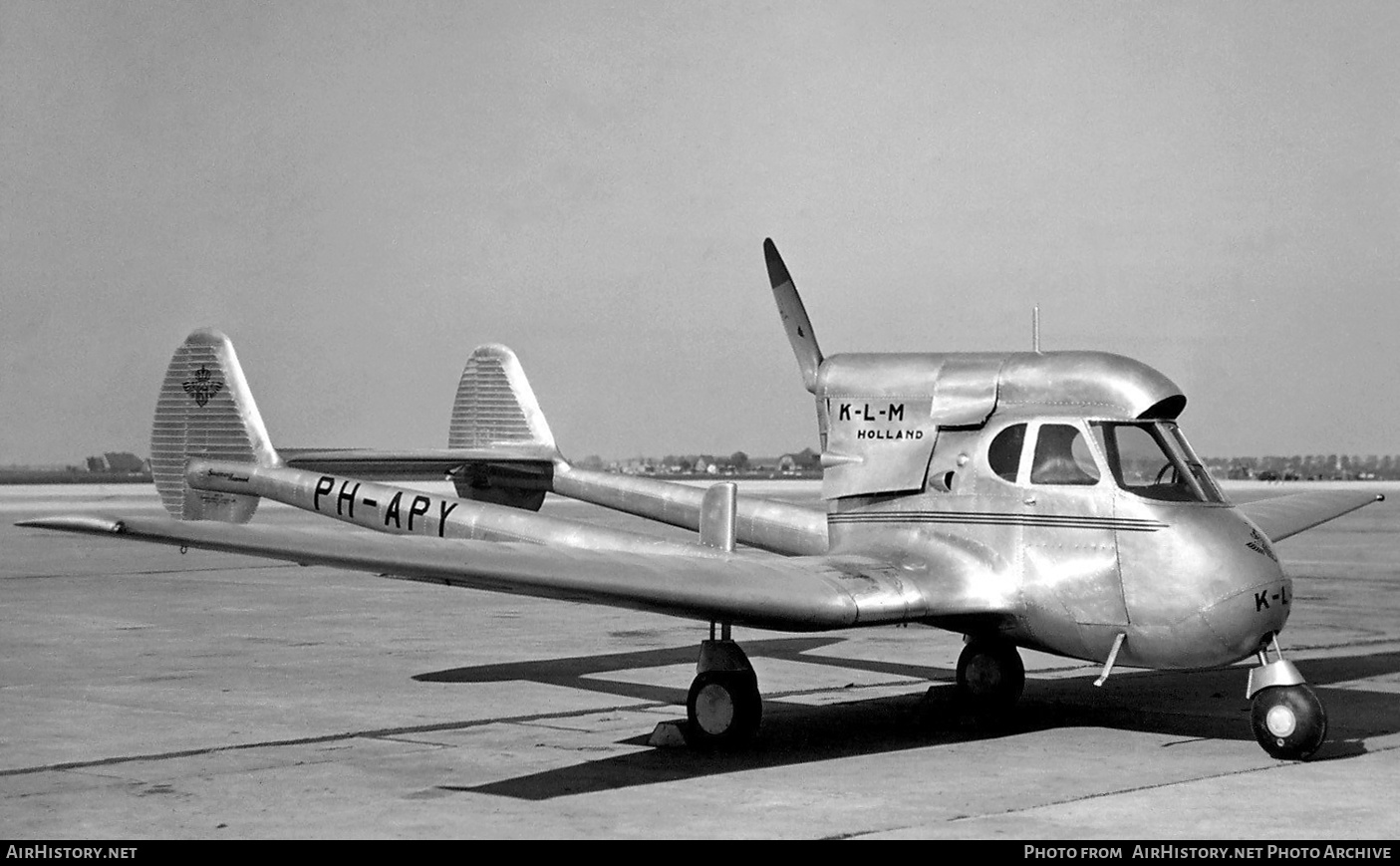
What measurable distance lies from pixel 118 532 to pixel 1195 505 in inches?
280

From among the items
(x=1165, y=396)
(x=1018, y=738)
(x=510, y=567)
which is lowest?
(x=1018, y=738)

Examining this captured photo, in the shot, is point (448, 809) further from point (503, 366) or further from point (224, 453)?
point (503, 366)

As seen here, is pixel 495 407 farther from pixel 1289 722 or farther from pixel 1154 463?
pixel 1289 722

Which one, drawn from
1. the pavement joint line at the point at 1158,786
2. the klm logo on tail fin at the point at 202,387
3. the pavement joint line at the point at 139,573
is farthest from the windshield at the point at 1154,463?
the pavement joint line at the point at 139,573

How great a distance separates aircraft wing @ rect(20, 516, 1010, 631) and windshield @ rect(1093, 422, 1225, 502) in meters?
1.32

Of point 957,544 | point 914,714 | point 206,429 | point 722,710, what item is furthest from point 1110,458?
point 206,429

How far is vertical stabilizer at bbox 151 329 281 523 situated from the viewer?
17.2m

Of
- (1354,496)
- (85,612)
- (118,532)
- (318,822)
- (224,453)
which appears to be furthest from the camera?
(85,612)

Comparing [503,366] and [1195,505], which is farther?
[503,366]

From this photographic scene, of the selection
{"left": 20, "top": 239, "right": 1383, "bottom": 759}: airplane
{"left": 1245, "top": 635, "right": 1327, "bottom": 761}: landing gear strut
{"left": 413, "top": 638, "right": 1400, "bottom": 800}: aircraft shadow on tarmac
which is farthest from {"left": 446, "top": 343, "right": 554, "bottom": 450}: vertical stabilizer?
{"left": 1245, "top": 635, "right": 1327, "bottom": 761}: landing gear strut

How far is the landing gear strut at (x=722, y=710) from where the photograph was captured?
37.4ft

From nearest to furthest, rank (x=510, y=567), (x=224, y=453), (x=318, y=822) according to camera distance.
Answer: (x=318, y=822), (x=510, y=567), (x=224, y=453)

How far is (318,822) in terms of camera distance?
873cm

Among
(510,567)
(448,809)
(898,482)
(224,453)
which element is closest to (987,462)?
(898,482)
